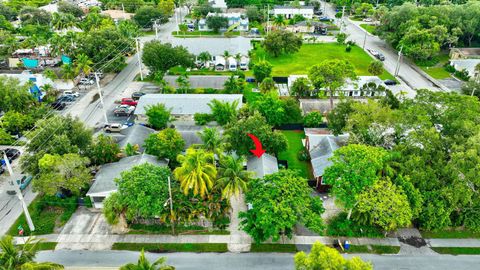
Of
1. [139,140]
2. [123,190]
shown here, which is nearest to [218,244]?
[123,190]

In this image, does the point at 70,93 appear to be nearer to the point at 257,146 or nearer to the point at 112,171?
the point at 112,171

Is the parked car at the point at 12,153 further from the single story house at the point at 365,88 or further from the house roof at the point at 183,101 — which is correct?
the single story house at the point at 365,88

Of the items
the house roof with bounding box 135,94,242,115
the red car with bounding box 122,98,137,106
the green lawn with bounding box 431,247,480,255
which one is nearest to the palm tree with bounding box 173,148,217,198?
the house roof with bounding box 135,94,242,115

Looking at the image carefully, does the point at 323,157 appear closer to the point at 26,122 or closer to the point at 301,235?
the point at 301,235

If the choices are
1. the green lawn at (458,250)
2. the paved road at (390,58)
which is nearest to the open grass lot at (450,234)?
the green lawn at (458,250)

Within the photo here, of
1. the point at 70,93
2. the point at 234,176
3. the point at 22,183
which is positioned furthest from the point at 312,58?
the point at 22,183

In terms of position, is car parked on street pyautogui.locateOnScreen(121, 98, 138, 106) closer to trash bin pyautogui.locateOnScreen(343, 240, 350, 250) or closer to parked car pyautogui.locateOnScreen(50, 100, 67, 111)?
parked car pyautogui.locateOnScreen(50, 100, 67, 111)
